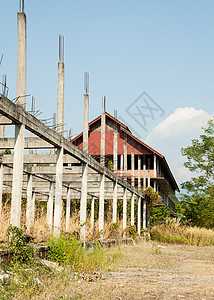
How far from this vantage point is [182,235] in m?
24.5

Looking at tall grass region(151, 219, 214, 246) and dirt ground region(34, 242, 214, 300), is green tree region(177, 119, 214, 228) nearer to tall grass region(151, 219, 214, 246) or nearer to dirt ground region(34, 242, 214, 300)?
tall grass region(151, 219, 214, 246)

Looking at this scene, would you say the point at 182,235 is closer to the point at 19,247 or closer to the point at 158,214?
the point at 158,214

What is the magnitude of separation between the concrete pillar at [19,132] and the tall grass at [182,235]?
17.3m

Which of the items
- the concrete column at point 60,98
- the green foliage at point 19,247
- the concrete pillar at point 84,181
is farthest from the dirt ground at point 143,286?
the concrete column at point 60,98

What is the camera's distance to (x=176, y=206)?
54625 mm

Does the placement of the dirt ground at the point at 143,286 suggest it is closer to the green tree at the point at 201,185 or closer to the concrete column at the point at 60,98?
the concrete column at the point at 60,98

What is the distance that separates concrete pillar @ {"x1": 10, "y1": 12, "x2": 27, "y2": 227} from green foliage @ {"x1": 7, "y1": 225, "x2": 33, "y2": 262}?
11.7 inches

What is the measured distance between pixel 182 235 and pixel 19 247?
729 inches

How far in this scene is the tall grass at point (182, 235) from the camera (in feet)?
77.8

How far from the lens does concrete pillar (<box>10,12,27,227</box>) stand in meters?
7.81

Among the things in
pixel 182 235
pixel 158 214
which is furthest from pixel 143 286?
pixel 158 214

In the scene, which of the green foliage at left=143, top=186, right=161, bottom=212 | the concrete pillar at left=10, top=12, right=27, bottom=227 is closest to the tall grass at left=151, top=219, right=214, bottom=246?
the green foliage at left=143, top=186, right=161, bottom=212

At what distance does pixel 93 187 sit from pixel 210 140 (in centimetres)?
1698

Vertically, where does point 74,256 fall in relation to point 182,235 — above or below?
above
